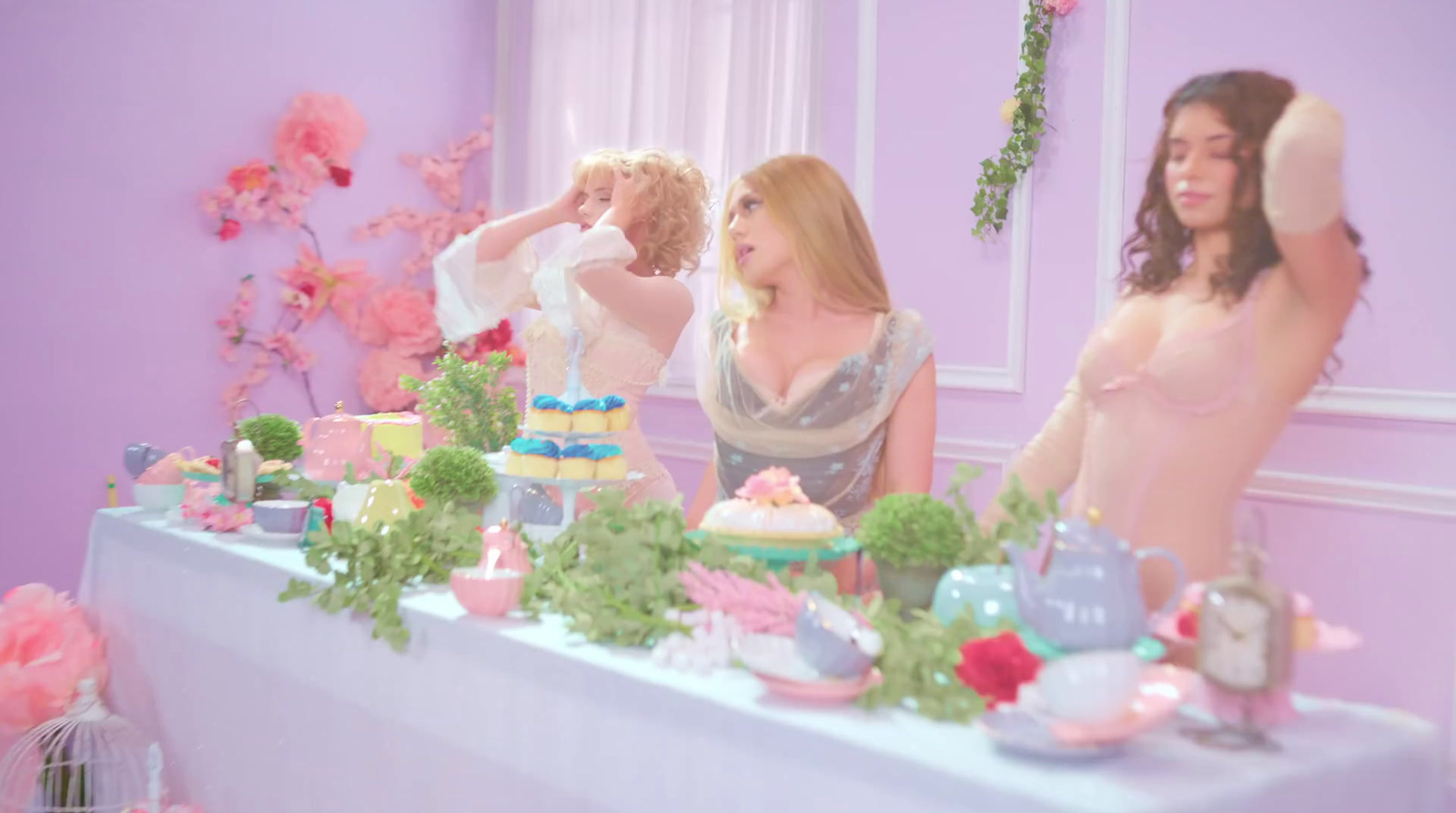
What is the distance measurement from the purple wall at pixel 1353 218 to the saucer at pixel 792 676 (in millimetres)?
538

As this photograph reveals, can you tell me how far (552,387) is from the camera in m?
3.36

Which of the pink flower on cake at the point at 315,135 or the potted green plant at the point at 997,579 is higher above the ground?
the pink flower on cake at the point at 315,135

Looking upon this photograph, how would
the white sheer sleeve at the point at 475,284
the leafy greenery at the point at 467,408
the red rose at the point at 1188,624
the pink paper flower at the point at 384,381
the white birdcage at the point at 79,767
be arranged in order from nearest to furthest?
the red rose at the point at 1188,624 → the white birdcage at the point at 79,767 → the white sheer sleeve at the point at 475,284 → the leafy greenery at the point at 467,408 → the pink paper flower at the point at 384,381

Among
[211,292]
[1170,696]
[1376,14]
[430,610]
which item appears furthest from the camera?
[211,292]

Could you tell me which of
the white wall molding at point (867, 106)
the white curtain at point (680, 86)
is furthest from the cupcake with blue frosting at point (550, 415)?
the white curtain at point (680, 86)

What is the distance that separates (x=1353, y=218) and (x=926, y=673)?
0.91 meters

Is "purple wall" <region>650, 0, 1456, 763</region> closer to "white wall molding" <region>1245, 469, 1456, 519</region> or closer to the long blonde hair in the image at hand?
"white wall molding" <region>1245, 469, 1456, 519</region>

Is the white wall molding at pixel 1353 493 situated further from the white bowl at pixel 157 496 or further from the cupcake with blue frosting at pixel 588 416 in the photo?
the white bowl at pixel 157 496

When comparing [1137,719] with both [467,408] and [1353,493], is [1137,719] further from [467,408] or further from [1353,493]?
[467,408]

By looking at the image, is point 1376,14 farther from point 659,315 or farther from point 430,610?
point 430,610

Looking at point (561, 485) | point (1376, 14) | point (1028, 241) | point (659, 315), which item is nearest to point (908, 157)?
point (1028, 241)

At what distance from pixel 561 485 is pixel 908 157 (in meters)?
1.85

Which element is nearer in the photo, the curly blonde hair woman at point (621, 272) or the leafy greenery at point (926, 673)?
the leafy greenery at point (926, 673)

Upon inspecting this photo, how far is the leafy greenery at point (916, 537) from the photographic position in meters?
1.92
